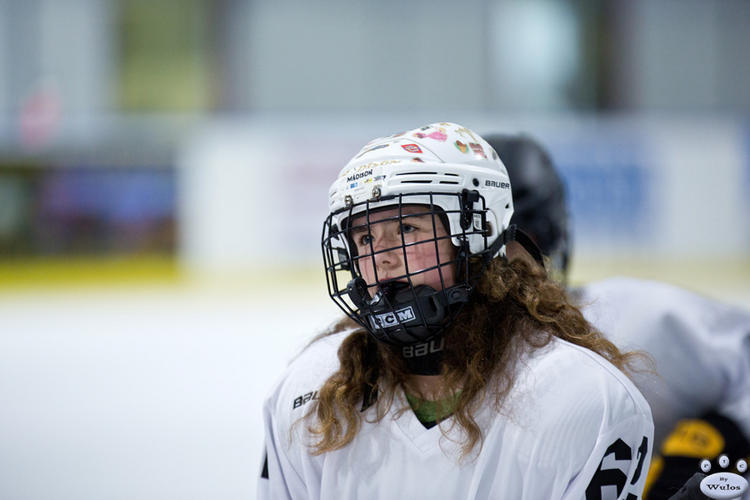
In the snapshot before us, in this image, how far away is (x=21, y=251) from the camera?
8938 millimetres

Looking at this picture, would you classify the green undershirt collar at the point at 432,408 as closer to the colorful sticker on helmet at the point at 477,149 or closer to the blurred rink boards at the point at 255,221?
the colorful sticker on helmet at the point at 477,149

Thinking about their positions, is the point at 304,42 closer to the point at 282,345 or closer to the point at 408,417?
the point at 282,345

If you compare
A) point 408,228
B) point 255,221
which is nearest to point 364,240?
point 408,228

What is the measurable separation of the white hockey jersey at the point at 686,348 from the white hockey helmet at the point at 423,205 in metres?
0.44

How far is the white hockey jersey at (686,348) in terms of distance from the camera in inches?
59.1

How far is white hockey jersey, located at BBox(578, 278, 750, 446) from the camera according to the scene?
59.1 inches

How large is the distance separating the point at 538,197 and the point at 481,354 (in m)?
0.88

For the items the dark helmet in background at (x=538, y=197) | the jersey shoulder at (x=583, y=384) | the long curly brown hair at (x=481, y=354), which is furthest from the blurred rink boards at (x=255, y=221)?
the jersey shoulder at (x=583, y=384)

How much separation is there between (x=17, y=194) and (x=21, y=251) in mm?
710

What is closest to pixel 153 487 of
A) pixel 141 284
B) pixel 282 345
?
pixel 282 345

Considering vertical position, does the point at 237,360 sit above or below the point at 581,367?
below

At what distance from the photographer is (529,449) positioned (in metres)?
1.07

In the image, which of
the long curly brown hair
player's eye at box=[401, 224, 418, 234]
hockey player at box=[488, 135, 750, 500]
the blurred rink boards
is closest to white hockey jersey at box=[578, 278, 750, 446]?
hockey player at box=[488, 135, 750, 500]

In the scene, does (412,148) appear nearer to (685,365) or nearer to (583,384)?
(583,384)
